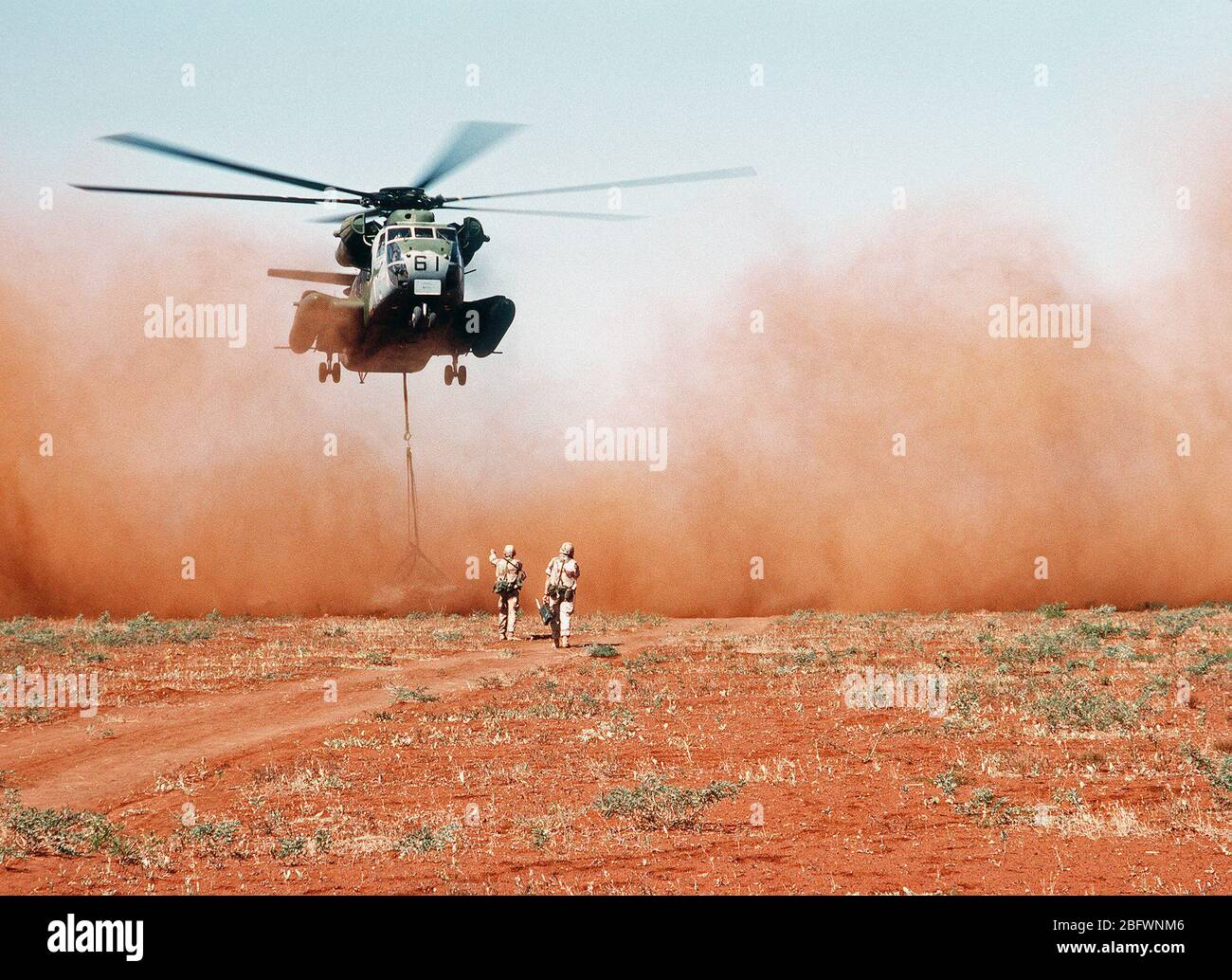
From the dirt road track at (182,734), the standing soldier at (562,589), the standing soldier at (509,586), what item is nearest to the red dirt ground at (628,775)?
the dirt road track at (182,734)

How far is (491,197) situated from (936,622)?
1664 centimetres

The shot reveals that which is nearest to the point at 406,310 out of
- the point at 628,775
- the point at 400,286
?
the point at 400,286

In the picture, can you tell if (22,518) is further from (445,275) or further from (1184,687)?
(1184,687)

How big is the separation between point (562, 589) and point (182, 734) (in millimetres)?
10403

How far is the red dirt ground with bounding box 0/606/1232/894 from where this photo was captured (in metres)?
9.86

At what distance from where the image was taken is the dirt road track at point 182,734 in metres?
13.6

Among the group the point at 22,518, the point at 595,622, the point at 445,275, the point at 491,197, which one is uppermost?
the point at 491,197

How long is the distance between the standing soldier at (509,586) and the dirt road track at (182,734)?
4.93m

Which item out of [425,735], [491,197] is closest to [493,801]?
[425,735]

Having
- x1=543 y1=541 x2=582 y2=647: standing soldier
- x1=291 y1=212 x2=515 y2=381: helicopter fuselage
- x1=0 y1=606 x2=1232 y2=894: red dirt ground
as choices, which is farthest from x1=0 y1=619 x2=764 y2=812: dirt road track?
x1=291 y1=212 x2=515 y2=381: helicopter fuselage

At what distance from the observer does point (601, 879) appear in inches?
375

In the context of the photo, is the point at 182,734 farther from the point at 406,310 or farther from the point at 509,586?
the point at 509,586

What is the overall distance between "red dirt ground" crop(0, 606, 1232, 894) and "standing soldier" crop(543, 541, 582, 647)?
1455 mm

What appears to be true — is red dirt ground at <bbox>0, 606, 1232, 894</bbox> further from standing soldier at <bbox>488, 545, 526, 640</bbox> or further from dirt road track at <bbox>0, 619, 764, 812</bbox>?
standing soldier at <bbox>488, 545, 526, 640</bbox>
